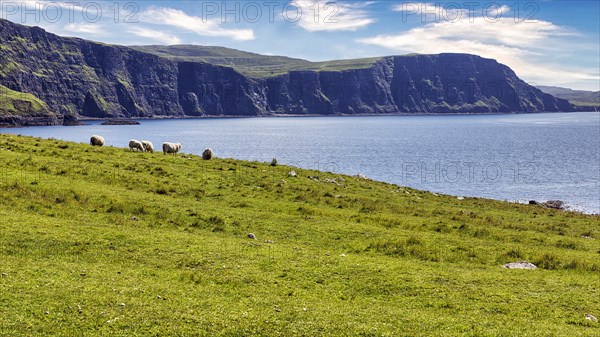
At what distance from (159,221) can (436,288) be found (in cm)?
1635

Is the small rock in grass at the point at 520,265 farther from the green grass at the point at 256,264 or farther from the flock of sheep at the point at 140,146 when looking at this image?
→ the flock of sheep at the point at 140,146

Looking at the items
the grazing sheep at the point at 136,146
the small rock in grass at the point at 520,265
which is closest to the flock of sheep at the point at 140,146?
the grazing sheep at the point at 136,146

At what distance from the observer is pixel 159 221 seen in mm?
27609

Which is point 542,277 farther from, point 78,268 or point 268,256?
point 78,268

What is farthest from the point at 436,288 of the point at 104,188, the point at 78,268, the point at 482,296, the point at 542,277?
the point at 104,188

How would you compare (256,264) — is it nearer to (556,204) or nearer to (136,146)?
(136,146)

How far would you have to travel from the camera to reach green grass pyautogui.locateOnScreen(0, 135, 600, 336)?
14.8 meters

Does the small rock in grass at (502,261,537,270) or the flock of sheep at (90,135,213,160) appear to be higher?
the flock of sheep at (90,135,213,160)

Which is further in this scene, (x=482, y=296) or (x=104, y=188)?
(x=104, y=188)

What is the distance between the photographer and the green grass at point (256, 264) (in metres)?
14.8

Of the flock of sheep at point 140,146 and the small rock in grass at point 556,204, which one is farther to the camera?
Result: the small rock in grass at point 556,204

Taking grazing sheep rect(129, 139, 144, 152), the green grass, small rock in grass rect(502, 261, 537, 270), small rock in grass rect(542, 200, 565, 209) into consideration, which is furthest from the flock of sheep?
small rock in grass rect(542, 200, 565, 209)

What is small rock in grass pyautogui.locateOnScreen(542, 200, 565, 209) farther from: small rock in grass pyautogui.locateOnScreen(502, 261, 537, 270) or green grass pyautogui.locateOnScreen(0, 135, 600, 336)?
small rock in grass pyautogui.locateOnScreen(502, 261, 537, 270)

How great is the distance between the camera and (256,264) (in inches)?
813
